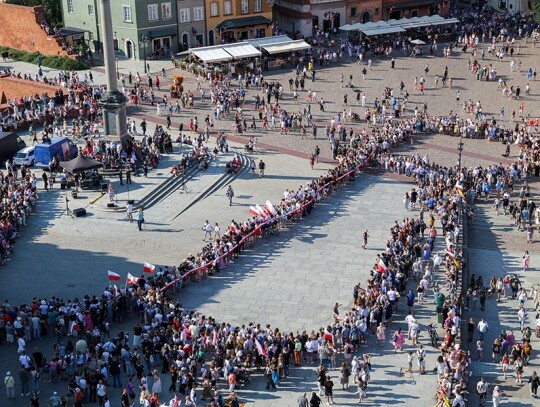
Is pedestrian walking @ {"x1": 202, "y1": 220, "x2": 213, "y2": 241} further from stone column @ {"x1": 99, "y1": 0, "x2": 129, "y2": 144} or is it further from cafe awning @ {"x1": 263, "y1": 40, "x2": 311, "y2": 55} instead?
cafe awning @ {"x1": 263, "y1": 40, "x2": 311, "y2": 55}

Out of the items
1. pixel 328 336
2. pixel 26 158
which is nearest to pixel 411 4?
pixel 26 158

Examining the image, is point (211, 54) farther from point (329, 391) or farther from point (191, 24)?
point (329, 391)

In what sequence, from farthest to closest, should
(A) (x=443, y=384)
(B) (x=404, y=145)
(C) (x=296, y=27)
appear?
(C) (x=296, y=27)
(B) (x=404, y=145)
(A) (x=443, y=384)

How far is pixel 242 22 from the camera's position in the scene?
93.2 meters

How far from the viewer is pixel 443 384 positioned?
37.1 metres

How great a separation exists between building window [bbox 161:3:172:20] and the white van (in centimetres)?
3149

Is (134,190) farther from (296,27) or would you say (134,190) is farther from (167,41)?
(296,27)

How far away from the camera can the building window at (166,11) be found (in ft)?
294

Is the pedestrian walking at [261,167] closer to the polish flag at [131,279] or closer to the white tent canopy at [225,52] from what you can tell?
the polish flag at [131,279]

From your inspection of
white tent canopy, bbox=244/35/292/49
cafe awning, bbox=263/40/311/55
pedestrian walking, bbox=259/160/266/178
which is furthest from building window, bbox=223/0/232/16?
pedestrian walking, bbox=259/160/266/178

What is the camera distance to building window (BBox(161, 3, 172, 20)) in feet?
294

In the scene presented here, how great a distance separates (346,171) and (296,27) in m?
40.2

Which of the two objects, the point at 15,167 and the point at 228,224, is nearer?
the point at 228,224

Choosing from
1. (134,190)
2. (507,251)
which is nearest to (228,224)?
(134,190)
